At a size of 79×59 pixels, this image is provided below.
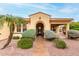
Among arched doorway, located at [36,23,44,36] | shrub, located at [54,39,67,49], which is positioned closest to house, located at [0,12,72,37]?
arched doorway, located at [36,23,44,36]

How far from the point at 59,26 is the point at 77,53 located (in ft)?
2.47

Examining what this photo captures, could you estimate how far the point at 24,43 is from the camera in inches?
215

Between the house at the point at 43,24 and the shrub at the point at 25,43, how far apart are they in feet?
0.68

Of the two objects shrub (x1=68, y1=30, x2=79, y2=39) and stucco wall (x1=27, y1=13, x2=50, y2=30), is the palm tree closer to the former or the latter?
stucco wall (x1=27, y1=13, x2=50, y2=30)

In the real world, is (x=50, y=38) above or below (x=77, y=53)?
above

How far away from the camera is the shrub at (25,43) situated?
541cm

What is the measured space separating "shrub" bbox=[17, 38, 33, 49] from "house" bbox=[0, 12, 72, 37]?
21cm

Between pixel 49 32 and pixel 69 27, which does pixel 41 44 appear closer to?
pixel 49 32

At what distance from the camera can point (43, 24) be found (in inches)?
213

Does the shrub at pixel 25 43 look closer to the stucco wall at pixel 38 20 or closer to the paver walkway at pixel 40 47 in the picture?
the paver walkway at pixel 40 47

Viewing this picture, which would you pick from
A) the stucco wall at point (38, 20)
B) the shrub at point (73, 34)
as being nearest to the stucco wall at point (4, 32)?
the stucco wall at point (38, 20)

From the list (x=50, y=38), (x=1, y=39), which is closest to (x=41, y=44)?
(x=50, y=38)

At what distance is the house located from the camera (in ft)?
17.6

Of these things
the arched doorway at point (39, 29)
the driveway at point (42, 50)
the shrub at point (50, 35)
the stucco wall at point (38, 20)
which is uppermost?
the stucco wall at point (38, 20)
